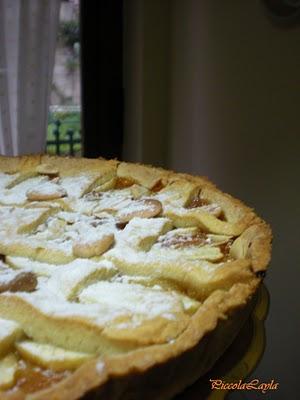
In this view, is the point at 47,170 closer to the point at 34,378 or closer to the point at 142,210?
the point at 142,210

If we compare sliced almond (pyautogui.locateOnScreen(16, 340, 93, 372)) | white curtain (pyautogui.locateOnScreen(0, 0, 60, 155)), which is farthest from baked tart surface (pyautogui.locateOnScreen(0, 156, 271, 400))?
white curtain (pyautogui.locateOnScreen(0, 0, 60, 155))

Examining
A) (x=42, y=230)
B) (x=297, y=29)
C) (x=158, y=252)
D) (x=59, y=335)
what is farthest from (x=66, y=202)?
(x=297, y=29)

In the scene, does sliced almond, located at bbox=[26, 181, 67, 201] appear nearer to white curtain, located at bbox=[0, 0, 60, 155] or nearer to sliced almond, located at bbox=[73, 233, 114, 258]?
sliced almond, located at bbox=[73, 233, 114, 258]

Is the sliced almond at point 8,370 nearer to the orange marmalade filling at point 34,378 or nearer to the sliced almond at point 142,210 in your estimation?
the orange marmalade filling at point 34,378

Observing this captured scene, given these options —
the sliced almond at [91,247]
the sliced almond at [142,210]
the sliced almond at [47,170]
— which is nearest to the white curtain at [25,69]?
the sliced almond at [47,170]

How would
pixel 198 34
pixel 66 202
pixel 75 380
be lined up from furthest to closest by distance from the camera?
pixel 198 34, pixel 66 202, pixel 75 380

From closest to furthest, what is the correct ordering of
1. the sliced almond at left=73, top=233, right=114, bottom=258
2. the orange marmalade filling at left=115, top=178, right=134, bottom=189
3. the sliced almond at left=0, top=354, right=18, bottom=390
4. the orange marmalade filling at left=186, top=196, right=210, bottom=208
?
the sliced almond at left=0, top=354, right=18, bottom=390 < the sliced almond at left=73, top=233, right=114, bottom=258 < the orange marmalade filling at left=186, top=196, right=210, bottom=208 < the orange marmalade filling at left=115, top=178, right=134, bottom=189

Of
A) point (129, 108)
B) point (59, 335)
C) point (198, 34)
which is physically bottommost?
point (59, 335)

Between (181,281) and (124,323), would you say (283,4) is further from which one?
(124,323)
